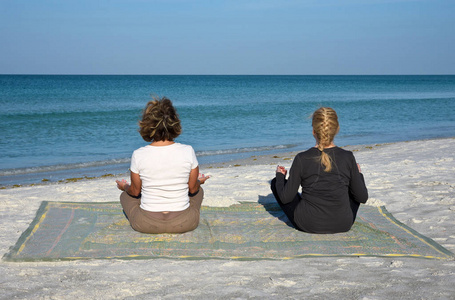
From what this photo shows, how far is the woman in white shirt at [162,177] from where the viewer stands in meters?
4.46

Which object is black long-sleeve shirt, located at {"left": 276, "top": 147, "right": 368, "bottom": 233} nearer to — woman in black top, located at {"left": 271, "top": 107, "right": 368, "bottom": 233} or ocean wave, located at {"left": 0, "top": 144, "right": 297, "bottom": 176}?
woman in black top, located at {"left": 271, "top": 107, "right": 368, "bottom": 233}

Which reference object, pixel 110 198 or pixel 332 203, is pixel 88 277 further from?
pixel 110 198

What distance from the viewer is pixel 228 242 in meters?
4.69

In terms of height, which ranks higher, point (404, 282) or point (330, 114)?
point (330, 114)

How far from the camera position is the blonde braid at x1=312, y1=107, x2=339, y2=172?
4523 millimetres

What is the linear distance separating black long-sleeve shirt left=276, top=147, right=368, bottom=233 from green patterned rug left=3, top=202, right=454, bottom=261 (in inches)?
6.9

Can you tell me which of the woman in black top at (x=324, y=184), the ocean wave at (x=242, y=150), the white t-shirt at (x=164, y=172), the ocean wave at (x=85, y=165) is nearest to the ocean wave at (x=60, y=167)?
the ocean wave at (x=85, y=165)

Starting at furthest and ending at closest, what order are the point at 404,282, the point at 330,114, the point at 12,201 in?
the point at 12,201 < the point at 330,114 < the point at 404,282

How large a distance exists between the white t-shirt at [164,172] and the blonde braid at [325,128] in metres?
1.22

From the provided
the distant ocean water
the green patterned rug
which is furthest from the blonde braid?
the distant ocean water

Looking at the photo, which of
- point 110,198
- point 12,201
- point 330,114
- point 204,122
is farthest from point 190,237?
point 204,122

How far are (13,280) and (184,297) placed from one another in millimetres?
1421

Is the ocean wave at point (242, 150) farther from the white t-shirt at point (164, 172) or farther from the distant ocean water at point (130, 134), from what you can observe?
the white t-shirt at point (164, 172)

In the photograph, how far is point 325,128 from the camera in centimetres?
454
